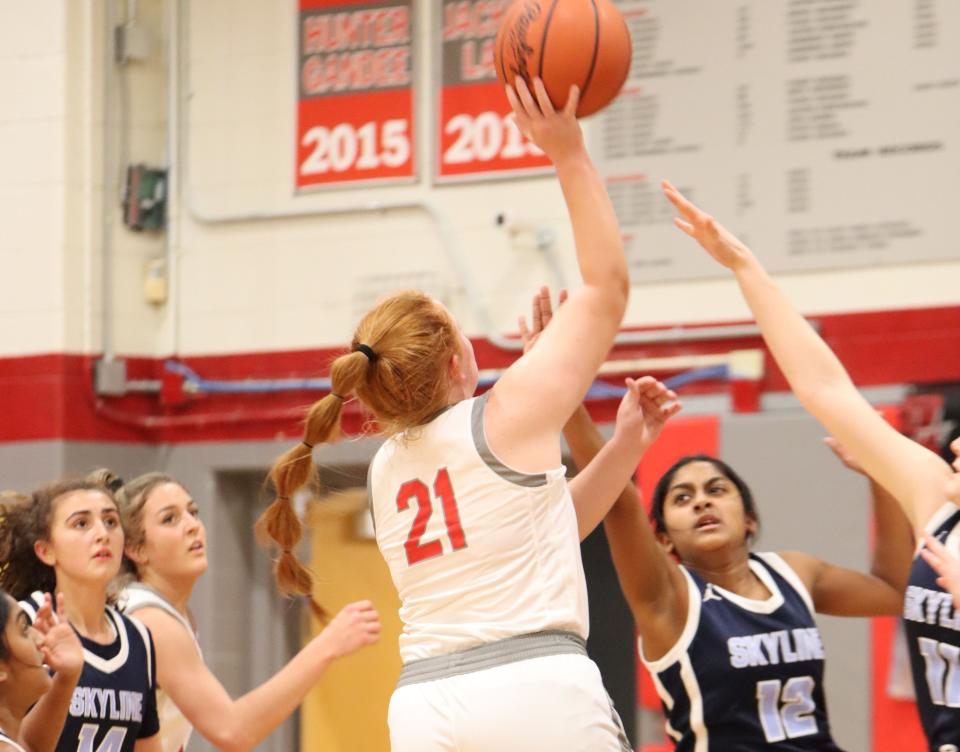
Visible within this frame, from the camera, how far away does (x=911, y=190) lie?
5.20 meters

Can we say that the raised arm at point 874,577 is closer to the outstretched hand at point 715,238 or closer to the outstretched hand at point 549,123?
the outstretched hand at point 715,238

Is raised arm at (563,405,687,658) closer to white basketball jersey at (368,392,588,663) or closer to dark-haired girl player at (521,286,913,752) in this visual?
dark-haired girl player at (521,286,913,752)

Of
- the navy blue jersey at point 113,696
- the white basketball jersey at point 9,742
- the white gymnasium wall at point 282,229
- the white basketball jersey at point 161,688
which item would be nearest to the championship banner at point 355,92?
the white gymnasium wall at point 282,229

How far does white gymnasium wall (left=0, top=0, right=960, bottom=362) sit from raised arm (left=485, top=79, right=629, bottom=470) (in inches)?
142

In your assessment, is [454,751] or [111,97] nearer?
[454,751]

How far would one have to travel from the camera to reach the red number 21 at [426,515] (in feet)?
7.82

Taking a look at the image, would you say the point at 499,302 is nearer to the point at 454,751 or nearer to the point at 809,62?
the point at 809,62

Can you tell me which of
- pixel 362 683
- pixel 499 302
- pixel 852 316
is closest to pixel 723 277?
pixel 852 316

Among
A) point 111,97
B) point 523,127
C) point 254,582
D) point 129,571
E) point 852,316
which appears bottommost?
point 254,582

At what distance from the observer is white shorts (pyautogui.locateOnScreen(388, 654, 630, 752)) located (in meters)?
2.29

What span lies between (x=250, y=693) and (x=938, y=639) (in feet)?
5.26

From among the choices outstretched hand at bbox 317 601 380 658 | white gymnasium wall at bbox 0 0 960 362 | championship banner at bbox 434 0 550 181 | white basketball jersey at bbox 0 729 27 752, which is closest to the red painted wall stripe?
white gymnasium wall at bbox 0 0 960 362

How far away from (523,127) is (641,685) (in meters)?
3.35

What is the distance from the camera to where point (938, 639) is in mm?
2729
